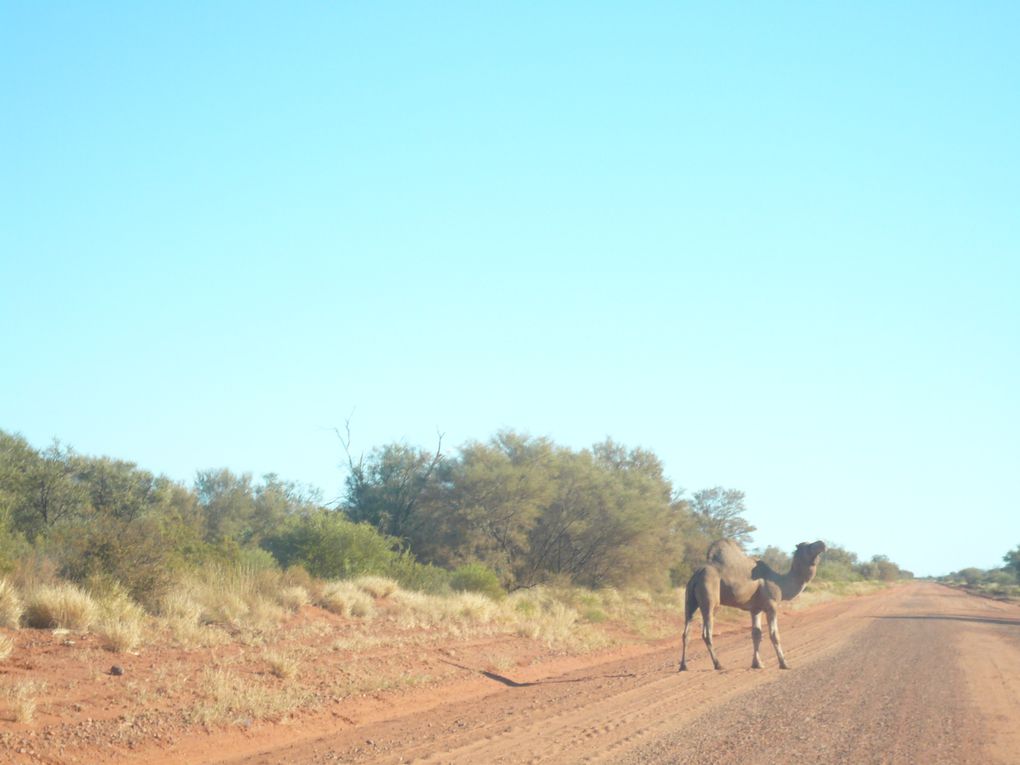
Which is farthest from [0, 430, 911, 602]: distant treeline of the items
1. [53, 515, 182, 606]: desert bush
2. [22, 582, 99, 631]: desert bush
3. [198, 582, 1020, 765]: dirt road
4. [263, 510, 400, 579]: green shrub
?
[198, 582, 1020, 765]: dirt road

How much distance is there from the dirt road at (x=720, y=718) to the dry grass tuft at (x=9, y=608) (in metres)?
5.11

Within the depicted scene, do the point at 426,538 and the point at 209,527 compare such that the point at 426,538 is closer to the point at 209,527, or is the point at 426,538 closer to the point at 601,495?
the point at 601,495

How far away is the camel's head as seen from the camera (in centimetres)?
1797

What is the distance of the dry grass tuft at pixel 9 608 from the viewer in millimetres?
12945

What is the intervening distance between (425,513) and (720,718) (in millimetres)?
29377

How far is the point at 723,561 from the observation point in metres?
18.1

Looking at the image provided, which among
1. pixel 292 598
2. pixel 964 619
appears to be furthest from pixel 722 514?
pixel 292 598

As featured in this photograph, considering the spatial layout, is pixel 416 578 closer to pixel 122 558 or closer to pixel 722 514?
pixel 122 558

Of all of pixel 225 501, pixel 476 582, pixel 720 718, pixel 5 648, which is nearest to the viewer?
pixel 5 648

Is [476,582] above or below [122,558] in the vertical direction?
below

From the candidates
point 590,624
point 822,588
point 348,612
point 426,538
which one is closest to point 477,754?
point 348,612

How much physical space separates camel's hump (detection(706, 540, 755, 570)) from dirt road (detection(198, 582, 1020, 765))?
202 centimetres

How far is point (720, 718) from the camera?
1185 centimetres

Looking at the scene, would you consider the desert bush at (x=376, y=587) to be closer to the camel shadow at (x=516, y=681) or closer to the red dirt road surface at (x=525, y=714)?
the red dirt road surface at (x=525, y=714)
